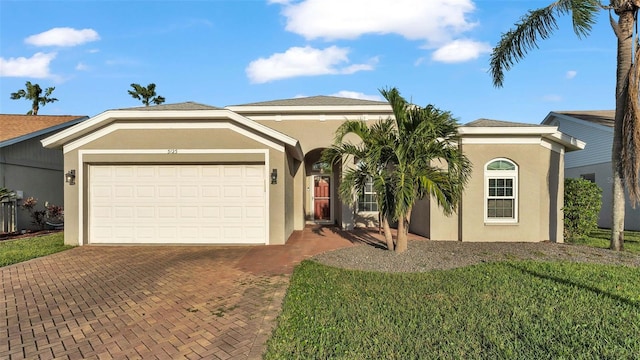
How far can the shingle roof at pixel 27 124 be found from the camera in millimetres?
13898

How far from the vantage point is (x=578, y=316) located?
4.21 m

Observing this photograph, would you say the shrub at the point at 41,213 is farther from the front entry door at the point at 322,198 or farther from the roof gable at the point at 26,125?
the front entry door at the point at 322,198

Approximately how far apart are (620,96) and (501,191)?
3.72 meters

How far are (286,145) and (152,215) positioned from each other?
14.5 feet

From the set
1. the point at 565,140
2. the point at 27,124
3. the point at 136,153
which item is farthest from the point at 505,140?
the point at 27,124

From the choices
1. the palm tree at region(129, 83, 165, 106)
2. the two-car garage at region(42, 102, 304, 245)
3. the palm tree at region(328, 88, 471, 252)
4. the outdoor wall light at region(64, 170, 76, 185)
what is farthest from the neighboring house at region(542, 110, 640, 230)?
the palm tree at region(129, 83, 165, 106)

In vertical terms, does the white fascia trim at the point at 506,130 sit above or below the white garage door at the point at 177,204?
above

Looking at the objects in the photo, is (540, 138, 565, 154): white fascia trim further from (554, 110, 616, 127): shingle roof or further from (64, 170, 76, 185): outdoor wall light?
(64, 170, 76, 185): outdoor wall light

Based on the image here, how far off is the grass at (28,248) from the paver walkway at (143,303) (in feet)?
1.74

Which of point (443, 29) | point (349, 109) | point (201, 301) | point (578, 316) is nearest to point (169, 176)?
point (201, 301)

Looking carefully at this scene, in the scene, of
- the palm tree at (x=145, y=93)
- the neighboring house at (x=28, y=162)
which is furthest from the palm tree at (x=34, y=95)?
the neighboring house at (x=28, y=162)

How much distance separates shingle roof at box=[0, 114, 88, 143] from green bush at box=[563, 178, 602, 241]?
67.6 ft

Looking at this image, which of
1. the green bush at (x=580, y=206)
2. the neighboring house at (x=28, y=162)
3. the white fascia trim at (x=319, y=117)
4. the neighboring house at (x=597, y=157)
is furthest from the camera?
the neighboring house at (x=597, y=157)

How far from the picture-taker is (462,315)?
13.9 feet
